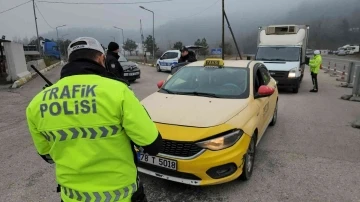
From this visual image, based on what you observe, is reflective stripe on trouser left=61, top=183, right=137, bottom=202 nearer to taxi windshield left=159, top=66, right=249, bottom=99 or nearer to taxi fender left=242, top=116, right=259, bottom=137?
taxi fender left=242, top=116, right=259, bottom=137

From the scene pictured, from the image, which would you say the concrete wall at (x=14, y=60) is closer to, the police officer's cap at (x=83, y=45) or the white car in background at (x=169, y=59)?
the white car in background at (x=169, y=59)

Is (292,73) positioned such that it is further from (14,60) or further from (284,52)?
(14,60)

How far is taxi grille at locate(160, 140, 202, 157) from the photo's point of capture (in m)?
3.02

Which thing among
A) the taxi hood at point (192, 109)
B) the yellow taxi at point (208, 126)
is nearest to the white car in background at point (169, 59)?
the yellow taxi at point (208, 126)

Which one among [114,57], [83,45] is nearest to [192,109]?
[83,45]

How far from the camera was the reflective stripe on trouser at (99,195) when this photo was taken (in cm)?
154

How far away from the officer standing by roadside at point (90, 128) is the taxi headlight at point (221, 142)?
1.49 metres

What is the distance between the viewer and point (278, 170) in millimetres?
3889

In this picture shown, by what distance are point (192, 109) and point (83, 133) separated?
230cm

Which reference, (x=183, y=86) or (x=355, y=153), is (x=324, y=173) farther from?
(x=183, y=86)

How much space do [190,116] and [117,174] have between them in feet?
6.38

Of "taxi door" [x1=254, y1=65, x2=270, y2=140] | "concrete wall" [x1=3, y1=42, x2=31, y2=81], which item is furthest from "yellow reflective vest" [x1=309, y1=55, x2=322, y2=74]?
"concrete wall" [x1=3, y1=42, x2=31, y2=81]

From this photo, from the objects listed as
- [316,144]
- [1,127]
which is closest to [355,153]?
[316,144]

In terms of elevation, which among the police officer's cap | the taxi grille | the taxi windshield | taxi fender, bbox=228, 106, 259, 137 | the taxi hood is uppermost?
the police officer's cap
